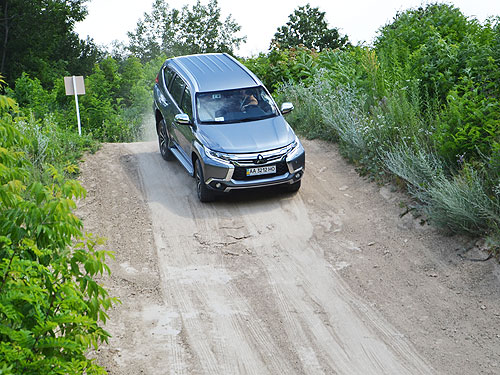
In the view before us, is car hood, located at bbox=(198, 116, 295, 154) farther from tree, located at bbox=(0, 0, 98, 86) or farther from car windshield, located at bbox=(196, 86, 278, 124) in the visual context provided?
tree, located at bbox=(0, 0, 98, 86)

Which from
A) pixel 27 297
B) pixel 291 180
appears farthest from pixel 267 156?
pixel 27 297

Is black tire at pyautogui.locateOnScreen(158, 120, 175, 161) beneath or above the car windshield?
beneath

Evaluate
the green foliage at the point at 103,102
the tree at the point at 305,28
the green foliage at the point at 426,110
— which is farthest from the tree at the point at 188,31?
the green foliage at the point at 426,110

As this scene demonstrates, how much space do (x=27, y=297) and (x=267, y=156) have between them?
6.97m

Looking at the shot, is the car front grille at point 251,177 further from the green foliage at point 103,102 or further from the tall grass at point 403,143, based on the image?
the green foliage at point 103,102

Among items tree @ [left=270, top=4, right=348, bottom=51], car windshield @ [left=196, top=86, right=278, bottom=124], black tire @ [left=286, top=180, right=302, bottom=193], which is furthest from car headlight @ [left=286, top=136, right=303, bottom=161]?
tree @ [left=270, top=4, right=348, bottom=51]

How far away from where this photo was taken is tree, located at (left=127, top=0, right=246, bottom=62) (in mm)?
60688

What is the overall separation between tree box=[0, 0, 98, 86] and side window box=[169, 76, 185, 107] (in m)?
27.0

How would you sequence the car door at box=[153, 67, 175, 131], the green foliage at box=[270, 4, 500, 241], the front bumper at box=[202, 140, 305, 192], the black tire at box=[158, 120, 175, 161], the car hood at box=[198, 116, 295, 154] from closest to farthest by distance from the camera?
the green foliage at box=[270, 4, 500, 241] < the front bumper at box=[202, 140, 305, 192] < the car hood at box=[198, 116, 295, 154] < the car door at box=[153, 67, 175, 131] < the black tire at box=[158, 120, 175, 161]

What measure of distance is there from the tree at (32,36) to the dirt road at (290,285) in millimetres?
29346

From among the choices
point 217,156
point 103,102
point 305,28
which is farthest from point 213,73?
point 305,28

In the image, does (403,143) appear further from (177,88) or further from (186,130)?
(177,88)

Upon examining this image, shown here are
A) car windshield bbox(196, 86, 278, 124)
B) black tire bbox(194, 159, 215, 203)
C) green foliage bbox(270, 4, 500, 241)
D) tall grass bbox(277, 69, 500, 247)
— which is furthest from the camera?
car windshield bbox(196, 86, 278, 124)

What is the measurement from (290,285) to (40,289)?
464 centimetres
